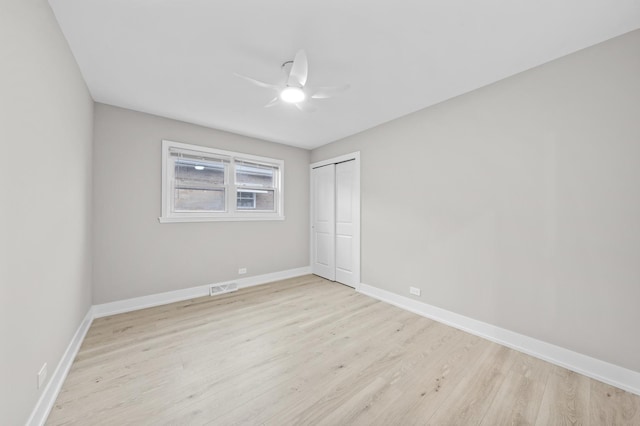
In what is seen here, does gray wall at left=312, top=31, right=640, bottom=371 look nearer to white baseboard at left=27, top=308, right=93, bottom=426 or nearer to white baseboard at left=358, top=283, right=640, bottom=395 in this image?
white baseboard at left=358, top=283, right=640, bottom=395

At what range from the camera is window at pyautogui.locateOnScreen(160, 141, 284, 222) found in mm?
3523

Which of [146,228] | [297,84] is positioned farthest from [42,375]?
[297,84]

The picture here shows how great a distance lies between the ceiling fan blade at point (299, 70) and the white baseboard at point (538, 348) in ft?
9.54

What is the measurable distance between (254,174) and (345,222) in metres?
1.86

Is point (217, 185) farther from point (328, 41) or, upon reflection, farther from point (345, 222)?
point (328, 41)

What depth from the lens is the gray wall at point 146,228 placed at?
9.84ft

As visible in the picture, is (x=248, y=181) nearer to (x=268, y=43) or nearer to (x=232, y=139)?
(x=232, y=139)

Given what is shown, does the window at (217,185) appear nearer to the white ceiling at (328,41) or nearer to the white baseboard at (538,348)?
the white ceiling at (328,41)

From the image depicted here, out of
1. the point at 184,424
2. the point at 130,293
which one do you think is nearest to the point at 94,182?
the point at 130,293

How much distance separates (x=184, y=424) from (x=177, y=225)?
2.67 m

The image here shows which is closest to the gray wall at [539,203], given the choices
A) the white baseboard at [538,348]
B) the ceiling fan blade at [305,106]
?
the white baseboard at [538,348]

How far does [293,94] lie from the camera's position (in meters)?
2.10

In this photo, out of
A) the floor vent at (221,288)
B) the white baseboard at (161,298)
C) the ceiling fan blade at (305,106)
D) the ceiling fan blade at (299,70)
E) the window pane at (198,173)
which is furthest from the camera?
the floor vent at (221,288)

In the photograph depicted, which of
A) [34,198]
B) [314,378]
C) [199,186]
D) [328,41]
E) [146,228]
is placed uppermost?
[328,41]
